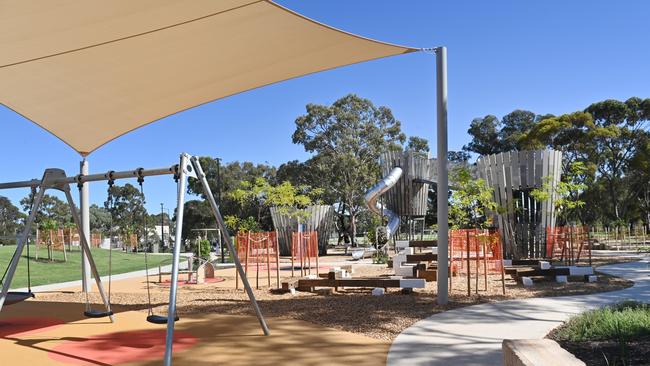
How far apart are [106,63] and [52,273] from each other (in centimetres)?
1387

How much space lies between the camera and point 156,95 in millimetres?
8688

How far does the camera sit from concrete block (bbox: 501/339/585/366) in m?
2.84

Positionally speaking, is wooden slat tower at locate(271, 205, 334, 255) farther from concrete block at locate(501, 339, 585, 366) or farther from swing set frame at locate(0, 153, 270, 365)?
concrete block at locate(501, 339, 585, 366)

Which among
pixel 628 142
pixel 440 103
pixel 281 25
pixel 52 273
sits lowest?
pixel 52 273

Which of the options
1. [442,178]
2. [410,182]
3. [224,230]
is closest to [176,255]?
[224,230]

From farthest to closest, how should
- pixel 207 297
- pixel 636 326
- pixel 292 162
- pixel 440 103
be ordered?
pixel 292 162, pixel 207 297, pixel 440 103, pixel 636 326

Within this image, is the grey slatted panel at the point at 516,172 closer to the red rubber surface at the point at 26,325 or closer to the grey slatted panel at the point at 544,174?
the grey slatted panel at the point at 544,174

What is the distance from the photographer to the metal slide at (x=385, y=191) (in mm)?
22859

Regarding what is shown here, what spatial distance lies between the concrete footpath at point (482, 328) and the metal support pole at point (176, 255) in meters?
2.11

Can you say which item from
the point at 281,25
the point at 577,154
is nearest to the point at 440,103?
the point at 281,25

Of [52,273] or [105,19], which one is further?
[52,273]

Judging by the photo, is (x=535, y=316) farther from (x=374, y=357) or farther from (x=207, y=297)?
(x=207, y=297)

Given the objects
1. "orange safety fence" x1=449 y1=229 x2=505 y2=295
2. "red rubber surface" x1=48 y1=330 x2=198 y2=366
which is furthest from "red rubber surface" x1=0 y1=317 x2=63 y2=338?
"orange safety fence" x1=449 y1=229 x2=505 y2=295

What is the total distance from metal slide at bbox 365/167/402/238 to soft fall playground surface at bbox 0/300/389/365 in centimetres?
1532
